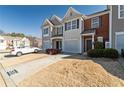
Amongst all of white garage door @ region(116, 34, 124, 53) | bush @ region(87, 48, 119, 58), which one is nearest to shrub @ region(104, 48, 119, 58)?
bush @ region(87, 48, 119, 58)

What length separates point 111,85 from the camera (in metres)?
6.54

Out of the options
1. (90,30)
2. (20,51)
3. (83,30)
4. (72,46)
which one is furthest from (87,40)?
(20,51)

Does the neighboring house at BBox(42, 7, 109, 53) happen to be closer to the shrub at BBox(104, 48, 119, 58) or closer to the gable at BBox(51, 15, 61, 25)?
the shrub at BBox(104, 48, 119, 58)

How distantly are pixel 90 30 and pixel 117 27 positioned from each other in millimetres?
4336

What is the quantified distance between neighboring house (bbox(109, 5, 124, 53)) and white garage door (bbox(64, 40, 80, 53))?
5.91 meters

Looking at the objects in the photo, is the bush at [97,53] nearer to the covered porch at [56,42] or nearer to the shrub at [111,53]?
the shrub at [111,53]

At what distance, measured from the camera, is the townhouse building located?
14273 millimetres

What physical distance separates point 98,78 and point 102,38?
10.2 meters

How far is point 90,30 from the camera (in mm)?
18109

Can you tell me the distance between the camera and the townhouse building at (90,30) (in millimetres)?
14273

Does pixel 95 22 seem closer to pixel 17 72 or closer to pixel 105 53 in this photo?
pixel 105 53
